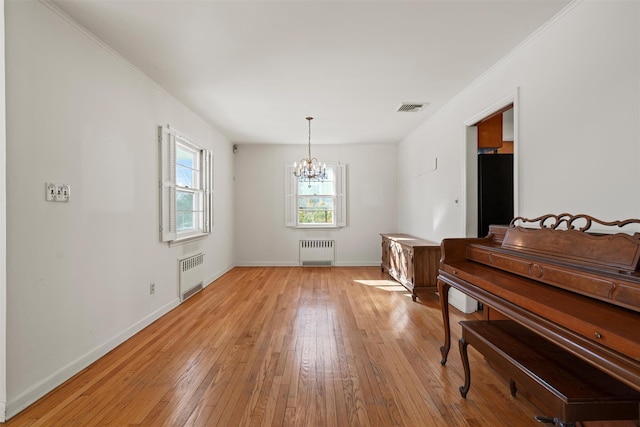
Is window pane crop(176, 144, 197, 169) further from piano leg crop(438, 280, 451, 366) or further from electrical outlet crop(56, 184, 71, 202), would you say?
piano leg crop(438, 280, 451, 366)

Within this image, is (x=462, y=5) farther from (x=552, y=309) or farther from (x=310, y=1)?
(x=552, y=309)

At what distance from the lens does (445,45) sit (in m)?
2.68

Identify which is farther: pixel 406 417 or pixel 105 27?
pixel 105 27

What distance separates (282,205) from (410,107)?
3.50 m

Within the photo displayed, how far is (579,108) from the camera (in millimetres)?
2129

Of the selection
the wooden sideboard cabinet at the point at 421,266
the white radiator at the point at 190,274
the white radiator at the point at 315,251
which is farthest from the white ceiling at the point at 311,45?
the white radiator at the point at 315,251

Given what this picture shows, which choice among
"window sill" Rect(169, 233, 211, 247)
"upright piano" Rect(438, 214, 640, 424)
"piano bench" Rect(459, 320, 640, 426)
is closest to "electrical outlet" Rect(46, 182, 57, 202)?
"window sill" Rect(169, 233, 211, 247)

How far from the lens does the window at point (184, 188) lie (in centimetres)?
373

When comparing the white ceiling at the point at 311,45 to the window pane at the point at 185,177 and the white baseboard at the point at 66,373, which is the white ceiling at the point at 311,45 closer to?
the window pane at the point at 185,177

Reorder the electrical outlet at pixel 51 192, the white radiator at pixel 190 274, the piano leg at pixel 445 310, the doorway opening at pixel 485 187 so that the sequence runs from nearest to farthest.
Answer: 1. the electrical outlet at pixel 51 192
2. the piano leg at pixel 445 310
3. the doorway opening at pixel 485 187
4. the white radiator at pixel 190 274

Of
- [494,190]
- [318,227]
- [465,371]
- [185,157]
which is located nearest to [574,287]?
[465,371]

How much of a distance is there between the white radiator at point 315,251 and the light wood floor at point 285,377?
2.91 metres

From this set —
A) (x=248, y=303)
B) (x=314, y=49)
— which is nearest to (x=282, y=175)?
(x=248, y=303)

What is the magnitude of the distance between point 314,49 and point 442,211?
2824 mm
